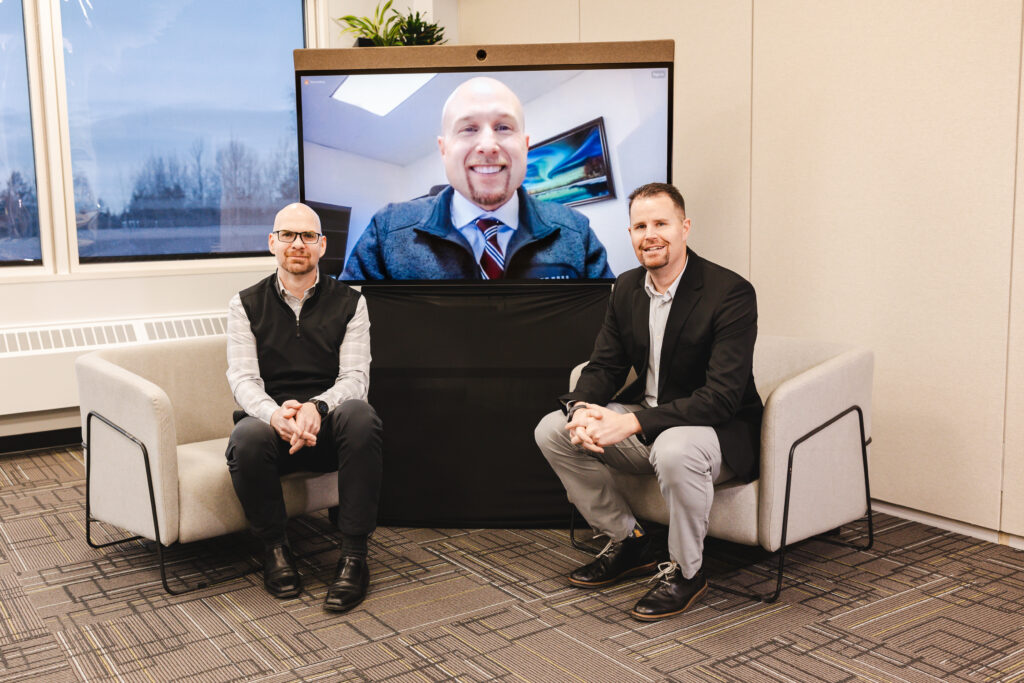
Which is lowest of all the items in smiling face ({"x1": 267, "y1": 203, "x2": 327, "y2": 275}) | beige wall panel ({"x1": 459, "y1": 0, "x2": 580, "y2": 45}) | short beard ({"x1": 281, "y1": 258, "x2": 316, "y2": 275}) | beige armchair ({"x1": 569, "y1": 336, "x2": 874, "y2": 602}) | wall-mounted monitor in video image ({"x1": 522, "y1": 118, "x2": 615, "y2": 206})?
beige armchair ({"x1": 569, "y1": 336, "x2": 874, "y2": 602})

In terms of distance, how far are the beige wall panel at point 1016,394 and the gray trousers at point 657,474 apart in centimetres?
116

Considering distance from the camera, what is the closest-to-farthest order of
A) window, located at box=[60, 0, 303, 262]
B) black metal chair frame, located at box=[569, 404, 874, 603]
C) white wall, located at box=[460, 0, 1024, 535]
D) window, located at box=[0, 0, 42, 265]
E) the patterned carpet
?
the patterned carpet
black metal chair frame, located at box=[569, 404, 874, 603]
white wall, located at box=[460, 0, 1024, 535]
window, located at box=[0, 0, 42, 265]
window, located at box=[60, 0, 303, 262]

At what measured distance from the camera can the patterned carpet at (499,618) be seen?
2.34 m

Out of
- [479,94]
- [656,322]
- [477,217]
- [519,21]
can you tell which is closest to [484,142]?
[479,94]

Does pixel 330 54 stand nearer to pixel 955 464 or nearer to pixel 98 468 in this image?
pixel 98 468

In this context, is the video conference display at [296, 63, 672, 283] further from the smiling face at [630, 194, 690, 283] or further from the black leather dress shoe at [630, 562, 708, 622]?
the black leather dress shoe at [630, 562, 708, 622]

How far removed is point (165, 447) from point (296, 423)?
41 cm

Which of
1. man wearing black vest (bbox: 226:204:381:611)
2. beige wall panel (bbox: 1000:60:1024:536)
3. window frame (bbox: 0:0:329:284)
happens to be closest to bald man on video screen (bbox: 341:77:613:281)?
man wearing black vest (bbox: 226:204:381:611)

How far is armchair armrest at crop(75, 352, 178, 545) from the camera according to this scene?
2.77m

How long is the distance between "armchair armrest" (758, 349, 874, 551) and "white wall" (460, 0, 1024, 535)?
0.54 metres

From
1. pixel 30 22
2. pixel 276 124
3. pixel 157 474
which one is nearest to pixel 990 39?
pixel 157 474

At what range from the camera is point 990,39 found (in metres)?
3.06

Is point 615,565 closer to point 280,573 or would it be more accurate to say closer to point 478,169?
point 280,573

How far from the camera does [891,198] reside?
11.2 feet
